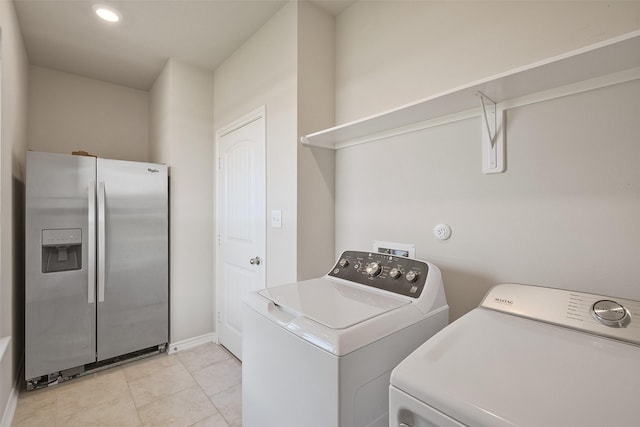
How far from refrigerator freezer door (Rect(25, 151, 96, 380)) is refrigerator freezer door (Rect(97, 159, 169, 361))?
93mm

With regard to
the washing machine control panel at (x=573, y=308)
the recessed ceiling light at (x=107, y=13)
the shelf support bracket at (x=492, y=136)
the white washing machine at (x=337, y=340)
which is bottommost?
the white washing machine at (x=337, y=340)

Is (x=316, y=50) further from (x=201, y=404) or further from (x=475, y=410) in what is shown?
(x=201, y=404)

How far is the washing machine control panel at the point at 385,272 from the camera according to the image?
4.08ft

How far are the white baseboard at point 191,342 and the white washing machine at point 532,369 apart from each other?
8.14ft

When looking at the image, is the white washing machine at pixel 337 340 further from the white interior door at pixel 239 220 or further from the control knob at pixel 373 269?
the white interior door at pixel 239 220

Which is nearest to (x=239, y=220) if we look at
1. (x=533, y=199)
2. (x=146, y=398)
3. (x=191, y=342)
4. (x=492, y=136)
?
(x=191, y=342)

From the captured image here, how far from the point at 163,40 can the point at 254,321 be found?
2403 millimetres

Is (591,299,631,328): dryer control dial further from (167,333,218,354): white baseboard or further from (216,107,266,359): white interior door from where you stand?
(167,333,218,354): white baseboard

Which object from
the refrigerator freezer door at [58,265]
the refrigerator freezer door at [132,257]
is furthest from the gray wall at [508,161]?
the refrigerator freezer door at [58,265]

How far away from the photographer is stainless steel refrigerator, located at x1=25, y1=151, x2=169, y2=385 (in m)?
2.02

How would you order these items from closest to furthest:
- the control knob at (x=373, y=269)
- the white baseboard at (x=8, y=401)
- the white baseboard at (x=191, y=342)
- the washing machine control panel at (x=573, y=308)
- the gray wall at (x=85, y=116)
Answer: the washing machine control panel at (x=573, y=308)
the control knob at (x=373, y=269)
the white baseboard at (x=8, y=401)
the white baseboard at (x=191, y=342)
the gray wall at (x=85, y=116)

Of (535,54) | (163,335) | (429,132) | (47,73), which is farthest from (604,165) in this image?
(47,73)

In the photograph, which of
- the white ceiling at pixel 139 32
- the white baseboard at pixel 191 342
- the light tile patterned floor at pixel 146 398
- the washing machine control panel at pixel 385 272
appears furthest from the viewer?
the white baseboard at pixel 191 342

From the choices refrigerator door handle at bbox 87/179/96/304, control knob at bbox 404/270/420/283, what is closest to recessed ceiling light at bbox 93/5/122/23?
refrigerator door handle at bbox 87/179/96/304
